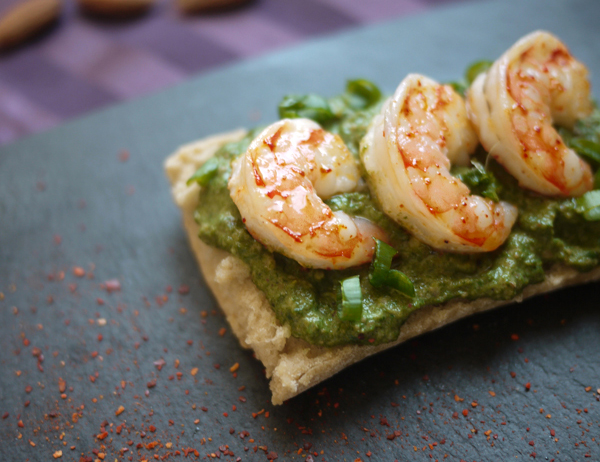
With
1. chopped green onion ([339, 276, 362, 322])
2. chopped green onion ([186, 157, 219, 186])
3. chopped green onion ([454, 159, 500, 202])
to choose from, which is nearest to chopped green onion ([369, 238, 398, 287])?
chopped green onion ([339, 276, 362, 322])

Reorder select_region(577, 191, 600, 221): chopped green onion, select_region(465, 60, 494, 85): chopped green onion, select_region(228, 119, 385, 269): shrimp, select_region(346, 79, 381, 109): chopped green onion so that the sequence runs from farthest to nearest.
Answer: select_region(465, 60, 494, 85): chopped green onion
select_region(346, 79, 381, 109): chopped green onion
select_region(577, 191, 600, 221): chopped green onion
select_region(228, 119, 385, 269): shrimp

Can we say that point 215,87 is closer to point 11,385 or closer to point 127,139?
point 127,139

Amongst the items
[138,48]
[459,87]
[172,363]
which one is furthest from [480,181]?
[138,48]

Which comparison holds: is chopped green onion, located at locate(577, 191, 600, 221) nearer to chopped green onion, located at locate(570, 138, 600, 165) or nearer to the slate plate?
chopped green onion, located at locate(570, 138, 600, 165)

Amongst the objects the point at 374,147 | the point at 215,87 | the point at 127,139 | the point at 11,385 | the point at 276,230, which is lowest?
the point at 11,385

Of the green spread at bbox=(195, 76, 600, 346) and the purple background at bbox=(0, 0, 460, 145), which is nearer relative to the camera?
the green spread at bbox=(195, 76, 600, 346)

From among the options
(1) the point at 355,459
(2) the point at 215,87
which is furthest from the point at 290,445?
(2) the point at 215,87

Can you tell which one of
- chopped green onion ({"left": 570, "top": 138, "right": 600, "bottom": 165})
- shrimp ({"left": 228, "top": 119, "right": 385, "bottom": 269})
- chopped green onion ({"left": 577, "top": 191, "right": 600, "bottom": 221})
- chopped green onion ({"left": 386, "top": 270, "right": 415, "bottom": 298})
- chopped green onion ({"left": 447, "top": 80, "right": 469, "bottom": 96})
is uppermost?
chopped green onion ({"left": 570, "top": 138, "right": 600, "bottom": 165})
